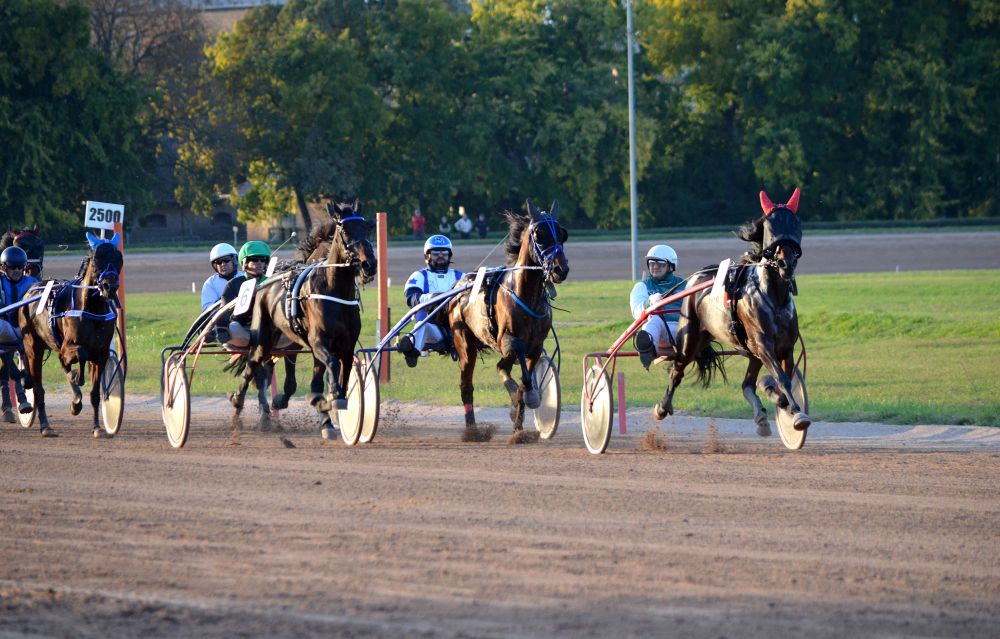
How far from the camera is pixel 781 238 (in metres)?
9.20

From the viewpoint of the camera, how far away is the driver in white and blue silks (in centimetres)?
1148

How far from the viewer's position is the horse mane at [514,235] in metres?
10.7

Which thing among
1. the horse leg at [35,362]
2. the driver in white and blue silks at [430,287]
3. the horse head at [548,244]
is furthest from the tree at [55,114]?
the horse head at [548,244]

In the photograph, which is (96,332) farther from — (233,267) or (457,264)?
(457,264)

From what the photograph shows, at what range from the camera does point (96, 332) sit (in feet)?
37.4

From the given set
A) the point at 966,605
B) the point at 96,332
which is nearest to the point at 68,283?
the point at 96,332

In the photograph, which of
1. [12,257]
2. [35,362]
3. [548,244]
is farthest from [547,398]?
[12,257]

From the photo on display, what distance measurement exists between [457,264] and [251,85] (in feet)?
46.6

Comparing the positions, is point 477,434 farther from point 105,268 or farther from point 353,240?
point 105,268

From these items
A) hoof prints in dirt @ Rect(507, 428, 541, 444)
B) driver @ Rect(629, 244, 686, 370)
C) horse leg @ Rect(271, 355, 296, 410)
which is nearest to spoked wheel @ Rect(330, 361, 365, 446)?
horse leg @ Rect(271, 355, 296, 410)

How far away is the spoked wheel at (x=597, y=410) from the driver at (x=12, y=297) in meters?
5.22

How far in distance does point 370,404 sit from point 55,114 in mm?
32971

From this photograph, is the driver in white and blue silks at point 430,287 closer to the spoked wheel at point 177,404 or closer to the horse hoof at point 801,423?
the spoked wheel at point 177,404

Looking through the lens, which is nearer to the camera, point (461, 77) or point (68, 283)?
point (68, 283)
